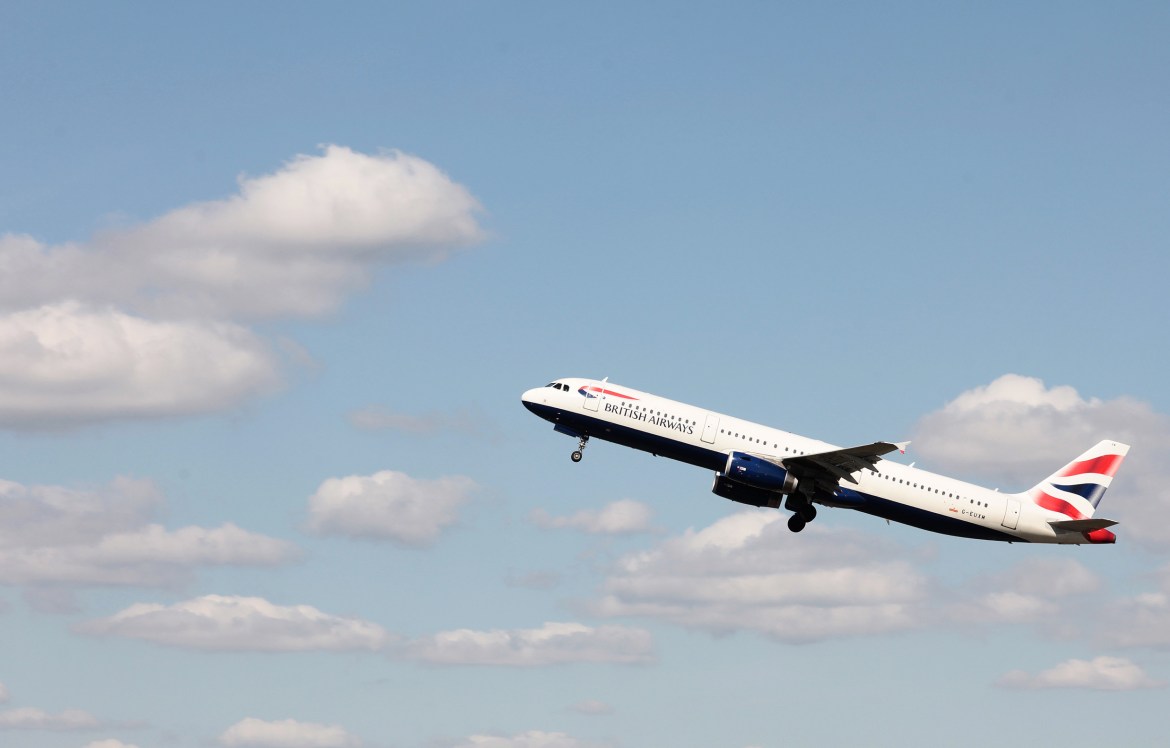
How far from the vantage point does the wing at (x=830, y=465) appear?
81.8m

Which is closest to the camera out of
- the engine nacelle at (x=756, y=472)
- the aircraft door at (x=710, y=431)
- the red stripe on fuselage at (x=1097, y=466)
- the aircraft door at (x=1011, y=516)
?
the engine nacelle at (x=756, y=472)

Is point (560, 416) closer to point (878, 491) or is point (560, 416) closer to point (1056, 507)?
point (878, 491)

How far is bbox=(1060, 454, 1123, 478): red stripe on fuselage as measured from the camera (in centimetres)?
9288

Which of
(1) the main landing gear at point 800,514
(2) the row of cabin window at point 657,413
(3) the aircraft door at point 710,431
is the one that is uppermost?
(2) the row of cabin window at point 657,413

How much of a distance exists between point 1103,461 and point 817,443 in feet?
61.0

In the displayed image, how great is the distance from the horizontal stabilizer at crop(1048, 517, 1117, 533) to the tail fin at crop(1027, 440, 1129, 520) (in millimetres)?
1428

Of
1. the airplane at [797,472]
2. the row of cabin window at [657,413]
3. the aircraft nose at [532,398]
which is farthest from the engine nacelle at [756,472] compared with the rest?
the aircraft nose at [532,398]

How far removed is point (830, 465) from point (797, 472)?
7.01ft

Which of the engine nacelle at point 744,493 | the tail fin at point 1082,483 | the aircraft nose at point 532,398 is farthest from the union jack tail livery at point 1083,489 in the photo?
the aircraft nose at point 532,398

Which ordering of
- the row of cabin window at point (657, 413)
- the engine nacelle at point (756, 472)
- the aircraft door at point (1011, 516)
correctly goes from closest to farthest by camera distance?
the engine nacelle at point (756, 472) → the row of cabin window at point (657, 413) → the aircraft door at point (1011, 516)

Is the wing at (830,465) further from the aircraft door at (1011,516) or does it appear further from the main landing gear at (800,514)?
the aircraft door at (1011,516)

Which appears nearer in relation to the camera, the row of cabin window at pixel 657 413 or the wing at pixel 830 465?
the wing at pixel 830 465

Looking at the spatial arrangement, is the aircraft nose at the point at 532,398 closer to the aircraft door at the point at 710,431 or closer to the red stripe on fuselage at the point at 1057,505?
the aircraft door at the point at 710,431

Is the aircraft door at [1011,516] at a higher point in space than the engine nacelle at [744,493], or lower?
higher
